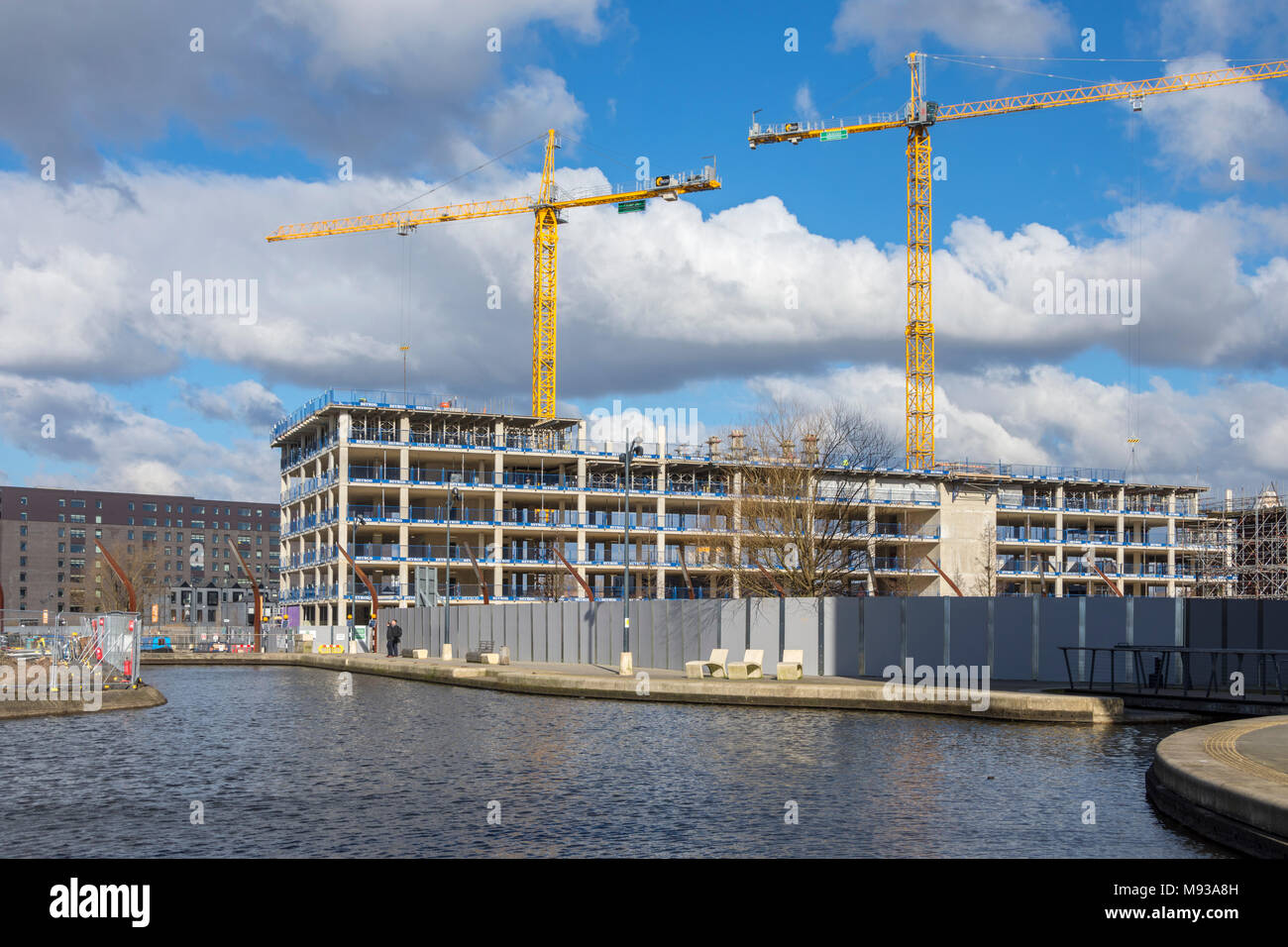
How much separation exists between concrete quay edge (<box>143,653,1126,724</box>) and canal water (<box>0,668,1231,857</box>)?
665 millimetres

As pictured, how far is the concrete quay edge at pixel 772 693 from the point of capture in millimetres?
24594

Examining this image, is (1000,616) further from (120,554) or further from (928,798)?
(120,554)

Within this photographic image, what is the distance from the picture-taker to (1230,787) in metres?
12.4

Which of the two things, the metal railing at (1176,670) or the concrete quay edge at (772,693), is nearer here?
the concrete quay edge at (772,693)

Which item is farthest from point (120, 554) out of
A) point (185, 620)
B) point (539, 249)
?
point (539, 249)

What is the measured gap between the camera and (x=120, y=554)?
158 metres

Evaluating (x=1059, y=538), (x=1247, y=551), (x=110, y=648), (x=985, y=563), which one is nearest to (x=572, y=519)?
(x=985, y=563)

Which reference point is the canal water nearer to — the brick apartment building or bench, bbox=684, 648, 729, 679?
bench, bbox=684, 648, 729, 679

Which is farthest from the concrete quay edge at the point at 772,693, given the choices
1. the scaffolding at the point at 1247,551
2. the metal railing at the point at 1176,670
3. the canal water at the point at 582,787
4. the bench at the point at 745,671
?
the scaffolding at the point at 1247,551

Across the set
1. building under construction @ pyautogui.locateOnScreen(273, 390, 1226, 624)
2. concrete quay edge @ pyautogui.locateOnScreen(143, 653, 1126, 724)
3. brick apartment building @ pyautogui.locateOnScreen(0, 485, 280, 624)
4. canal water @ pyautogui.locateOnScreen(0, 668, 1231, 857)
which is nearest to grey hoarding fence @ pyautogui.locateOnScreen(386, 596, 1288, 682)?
concrete quay edge @ pyautogui.locateOnScreen(143, 653, 1126, 724)

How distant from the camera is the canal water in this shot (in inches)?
506

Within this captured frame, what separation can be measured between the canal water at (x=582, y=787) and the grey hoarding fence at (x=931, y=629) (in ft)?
25.9

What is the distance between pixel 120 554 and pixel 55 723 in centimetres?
14187

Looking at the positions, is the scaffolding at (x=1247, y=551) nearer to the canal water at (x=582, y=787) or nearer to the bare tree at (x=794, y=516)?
the bare tree at (x=794, y=516)
